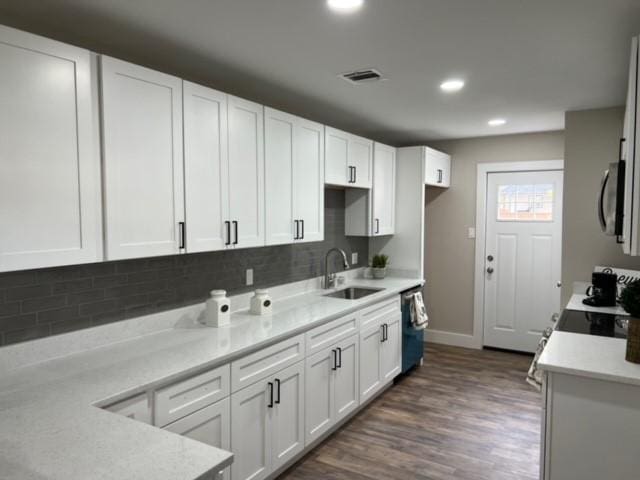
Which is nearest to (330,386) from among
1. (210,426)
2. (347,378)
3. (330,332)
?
(347,378)

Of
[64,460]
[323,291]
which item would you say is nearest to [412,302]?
[323,291]

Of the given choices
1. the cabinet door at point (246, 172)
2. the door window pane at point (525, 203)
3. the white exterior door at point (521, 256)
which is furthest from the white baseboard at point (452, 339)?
the cabinet door at point (246, 172)

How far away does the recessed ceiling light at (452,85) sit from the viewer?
2.94 metres

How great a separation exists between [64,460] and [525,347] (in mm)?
4856

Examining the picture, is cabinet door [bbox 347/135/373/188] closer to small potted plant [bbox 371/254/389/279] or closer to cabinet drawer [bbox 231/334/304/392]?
small potted plant [bbox 371/254/389/279]

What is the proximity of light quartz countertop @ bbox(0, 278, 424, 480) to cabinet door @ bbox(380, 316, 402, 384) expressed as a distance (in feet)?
4.20

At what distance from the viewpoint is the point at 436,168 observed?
16.0ft

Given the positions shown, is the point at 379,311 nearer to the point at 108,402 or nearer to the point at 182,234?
the point at 182,234

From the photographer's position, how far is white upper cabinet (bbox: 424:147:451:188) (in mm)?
4638

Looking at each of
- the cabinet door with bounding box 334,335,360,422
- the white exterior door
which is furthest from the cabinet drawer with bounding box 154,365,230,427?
the white exterior door

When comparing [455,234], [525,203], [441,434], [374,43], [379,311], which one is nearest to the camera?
[374,43]

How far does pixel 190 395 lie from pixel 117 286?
76 centimetres

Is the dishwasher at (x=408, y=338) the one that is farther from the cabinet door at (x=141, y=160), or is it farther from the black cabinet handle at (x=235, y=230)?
the cabinet door at (x=141, y=160)

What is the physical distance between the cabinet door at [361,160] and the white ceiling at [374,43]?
49 cm
